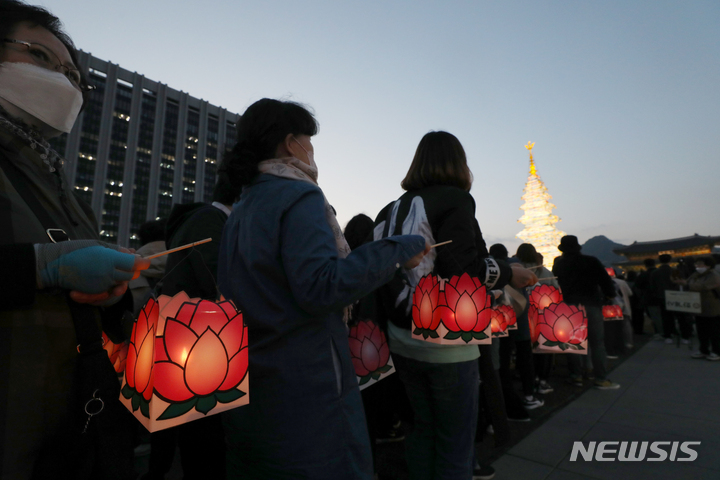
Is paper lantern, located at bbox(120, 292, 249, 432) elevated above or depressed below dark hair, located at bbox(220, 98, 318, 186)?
below

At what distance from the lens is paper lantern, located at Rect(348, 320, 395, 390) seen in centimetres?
165

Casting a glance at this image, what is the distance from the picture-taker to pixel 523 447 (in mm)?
2945

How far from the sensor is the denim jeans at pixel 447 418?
1650 mm

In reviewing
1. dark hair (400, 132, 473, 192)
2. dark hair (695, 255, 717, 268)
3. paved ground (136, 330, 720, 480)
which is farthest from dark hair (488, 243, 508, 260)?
dark hair (695, 255, 717, 268)

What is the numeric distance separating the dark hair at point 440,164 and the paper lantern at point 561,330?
0.88m

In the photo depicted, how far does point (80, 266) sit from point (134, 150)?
6315 centimetres

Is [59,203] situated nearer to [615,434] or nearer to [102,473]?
[102,473]

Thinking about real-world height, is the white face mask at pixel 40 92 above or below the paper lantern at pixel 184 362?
above

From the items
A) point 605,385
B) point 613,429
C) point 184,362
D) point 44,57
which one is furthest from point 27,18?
point 605,385

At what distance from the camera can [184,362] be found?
0.86m

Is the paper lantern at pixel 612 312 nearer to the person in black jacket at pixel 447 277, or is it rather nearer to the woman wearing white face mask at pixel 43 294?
the person in black jacket at pixel 447 277

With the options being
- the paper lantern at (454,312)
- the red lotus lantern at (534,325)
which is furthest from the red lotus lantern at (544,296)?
the paper lantern at (454,312)

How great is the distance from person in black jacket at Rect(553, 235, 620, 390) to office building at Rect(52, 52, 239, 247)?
49480 mm

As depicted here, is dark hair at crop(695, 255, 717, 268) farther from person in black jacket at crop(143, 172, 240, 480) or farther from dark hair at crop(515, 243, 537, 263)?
person in black jacket at crop(143, 172, 240, 480)
